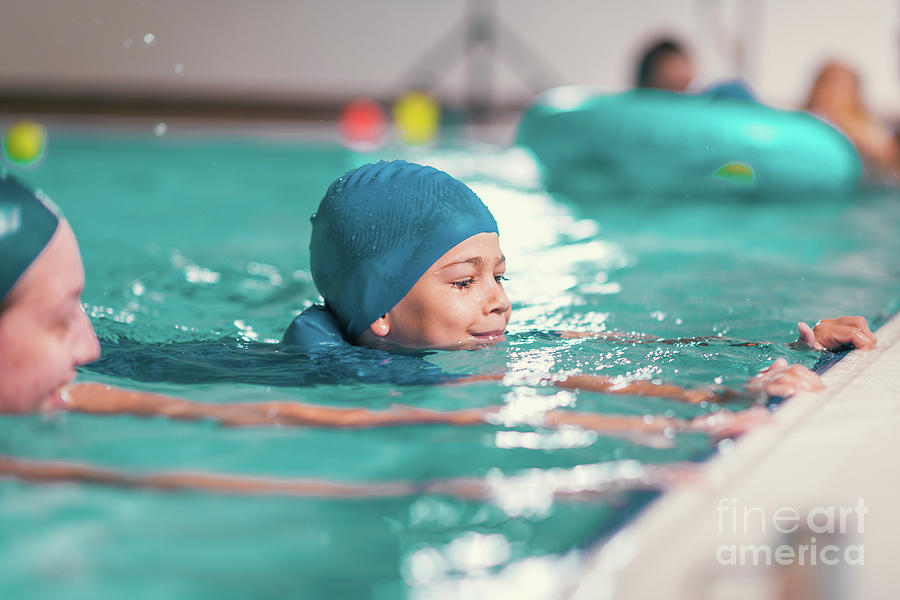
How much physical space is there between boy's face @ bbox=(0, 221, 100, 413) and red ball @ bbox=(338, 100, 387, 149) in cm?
836

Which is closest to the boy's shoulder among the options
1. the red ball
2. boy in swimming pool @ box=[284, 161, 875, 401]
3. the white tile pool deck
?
boy in swimming pool @ box=[284, 161, 875, 401]

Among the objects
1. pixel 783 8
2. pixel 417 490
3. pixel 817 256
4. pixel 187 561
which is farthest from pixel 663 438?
pixel 783 8

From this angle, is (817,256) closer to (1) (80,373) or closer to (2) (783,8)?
(1) (80,373)

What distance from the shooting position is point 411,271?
7.62ft

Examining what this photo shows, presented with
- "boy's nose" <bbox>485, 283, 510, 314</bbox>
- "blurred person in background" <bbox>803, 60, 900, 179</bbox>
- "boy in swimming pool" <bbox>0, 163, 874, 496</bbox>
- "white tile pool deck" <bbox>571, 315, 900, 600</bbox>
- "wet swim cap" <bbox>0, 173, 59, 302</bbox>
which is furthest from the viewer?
"blurred person in background" <bbox>803, 60, 900, 179</bbox>

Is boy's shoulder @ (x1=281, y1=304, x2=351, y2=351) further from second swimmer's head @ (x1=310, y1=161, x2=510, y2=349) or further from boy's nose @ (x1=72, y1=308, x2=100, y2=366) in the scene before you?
boy's nose @ (x1=72, y1=308, x2=100, y2=366)

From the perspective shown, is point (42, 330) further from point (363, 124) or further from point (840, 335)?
point (363, 124)

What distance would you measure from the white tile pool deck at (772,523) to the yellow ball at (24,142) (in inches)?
311

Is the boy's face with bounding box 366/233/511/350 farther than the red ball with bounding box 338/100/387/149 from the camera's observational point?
No

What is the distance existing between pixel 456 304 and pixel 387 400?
413mm

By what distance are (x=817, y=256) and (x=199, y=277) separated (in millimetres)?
2688

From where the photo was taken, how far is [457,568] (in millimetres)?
1209

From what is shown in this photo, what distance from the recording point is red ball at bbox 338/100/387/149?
1044cm

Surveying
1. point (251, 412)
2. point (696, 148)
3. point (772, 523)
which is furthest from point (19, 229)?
point (696, 148)
